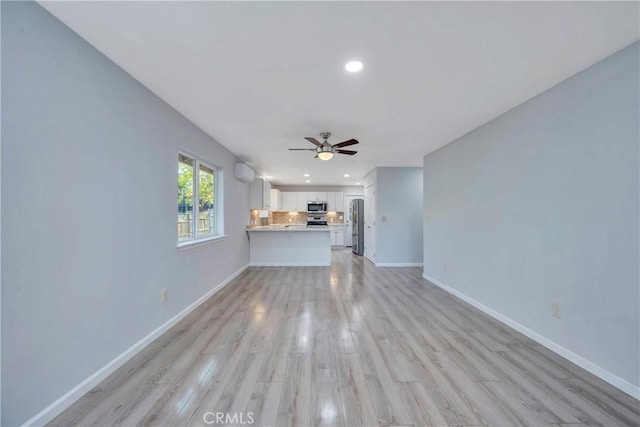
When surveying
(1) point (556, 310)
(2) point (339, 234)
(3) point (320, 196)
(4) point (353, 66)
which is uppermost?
(4) point (353, 66)

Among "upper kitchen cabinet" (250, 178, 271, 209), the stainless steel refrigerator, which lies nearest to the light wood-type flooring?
"upper kitchen cabinet" (250, 178, 271, 209)

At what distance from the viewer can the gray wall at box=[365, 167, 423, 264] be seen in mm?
6223

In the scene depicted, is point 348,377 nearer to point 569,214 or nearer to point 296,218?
point 569,214

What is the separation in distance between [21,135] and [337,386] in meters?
2.36

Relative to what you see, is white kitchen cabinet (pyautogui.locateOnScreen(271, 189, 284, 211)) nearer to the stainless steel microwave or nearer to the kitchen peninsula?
the stainless steel microwave

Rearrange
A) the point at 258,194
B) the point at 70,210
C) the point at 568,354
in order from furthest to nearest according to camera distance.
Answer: the point at 258,194 < the point at 568,354 < the point at 70,210

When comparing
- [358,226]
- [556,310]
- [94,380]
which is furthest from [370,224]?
[94,380]

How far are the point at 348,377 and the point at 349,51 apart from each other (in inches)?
92.4

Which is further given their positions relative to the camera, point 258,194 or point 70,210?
point 258,194

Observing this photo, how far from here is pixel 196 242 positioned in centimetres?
342

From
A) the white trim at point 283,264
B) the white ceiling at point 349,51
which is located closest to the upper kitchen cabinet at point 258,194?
the white trim at point 283,264

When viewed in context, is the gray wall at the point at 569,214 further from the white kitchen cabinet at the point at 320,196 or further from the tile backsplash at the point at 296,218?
the tile backsplash at the point at 296,218

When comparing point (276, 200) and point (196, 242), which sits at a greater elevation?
point (276, 200)

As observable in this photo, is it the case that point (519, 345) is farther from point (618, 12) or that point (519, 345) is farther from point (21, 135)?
point (21, 135)
